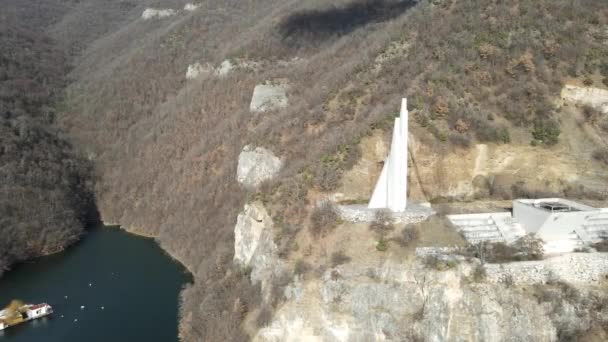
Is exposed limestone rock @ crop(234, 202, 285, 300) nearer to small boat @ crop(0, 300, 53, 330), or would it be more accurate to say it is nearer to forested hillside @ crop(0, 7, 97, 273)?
small boat @ crop(0, 300, 53, 330)

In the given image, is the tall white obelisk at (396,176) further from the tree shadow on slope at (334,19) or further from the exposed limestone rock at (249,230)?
the tree shadow on slope at (334,19)

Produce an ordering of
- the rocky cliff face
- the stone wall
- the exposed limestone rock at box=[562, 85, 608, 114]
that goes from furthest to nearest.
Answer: the exposed limestone rock at box=[562, 85, 608, 114], the stone wall, the rocky cliff face

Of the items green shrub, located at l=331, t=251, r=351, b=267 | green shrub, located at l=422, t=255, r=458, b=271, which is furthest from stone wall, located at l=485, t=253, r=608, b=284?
green shrub, located at l=331, t=251, r=351, b=267

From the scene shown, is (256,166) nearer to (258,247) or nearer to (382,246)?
(258,247)

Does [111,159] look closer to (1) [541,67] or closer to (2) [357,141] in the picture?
(2) [357,141]

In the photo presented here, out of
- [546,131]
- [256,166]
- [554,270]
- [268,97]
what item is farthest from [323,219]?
[268,97]
